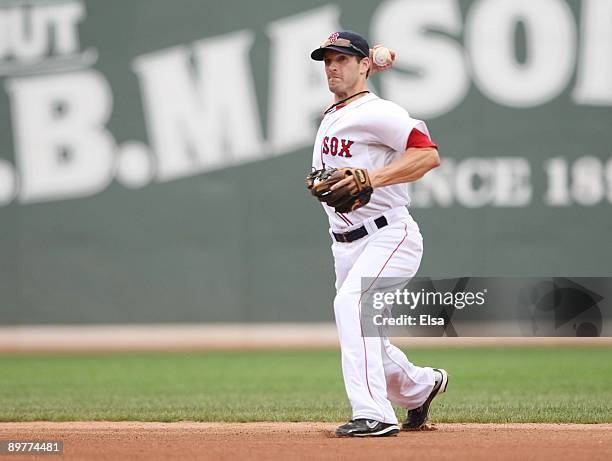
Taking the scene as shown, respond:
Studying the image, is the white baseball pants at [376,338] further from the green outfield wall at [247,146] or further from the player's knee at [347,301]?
the green outfield wall at [247,146]

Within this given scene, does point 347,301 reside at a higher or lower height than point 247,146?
lower

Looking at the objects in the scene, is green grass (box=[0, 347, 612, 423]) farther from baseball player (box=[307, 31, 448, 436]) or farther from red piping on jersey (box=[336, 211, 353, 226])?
red piping on jersey (box=[336, 211, 353, 226])

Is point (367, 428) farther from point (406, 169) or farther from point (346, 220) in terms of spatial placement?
point (406, 169)

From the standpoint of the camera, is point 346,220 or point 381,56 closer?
point 346,220

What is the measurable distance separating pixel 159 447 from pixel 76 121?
687cm

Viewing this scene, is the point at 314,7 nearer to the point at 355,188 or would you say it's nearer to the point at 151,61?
the point at 151,61

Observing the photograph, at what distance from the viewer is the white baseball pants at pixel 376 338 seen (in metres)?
4.44

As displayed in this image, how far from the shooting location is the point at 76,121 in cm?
1062

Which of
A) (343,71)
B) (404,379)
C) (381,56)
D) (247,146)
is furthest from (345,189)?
(247,146)

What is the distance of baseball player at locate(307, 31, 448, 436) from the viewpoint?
14.5 feet

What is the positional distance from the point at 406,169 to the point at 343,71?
607 mm

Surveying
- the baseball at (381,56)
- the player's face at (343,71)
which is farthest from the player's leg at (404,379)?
the baseball at (381,56)

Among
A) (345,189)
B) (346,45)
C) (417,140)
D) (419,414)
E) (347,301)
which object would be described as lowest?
(419,414)

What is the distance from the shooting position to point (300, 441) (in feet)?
14.6
